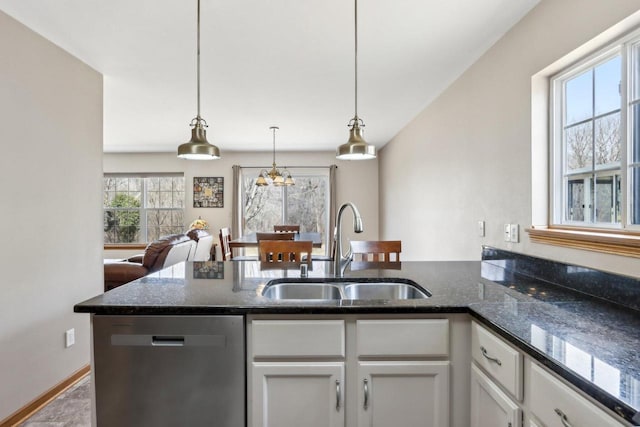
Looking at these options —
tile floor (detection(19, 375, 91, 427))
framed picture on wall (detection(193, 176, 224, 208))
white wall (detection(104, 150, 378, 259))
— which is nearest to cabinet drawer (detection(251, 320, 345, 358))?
tile floor (detection(19, 375, 91, 427))

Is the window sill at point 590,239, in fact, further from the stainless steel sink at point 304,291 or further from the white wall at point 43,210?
the white wall at point 43,210

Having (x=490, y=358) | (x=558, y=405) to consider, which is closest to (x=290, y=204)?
(x=490, y=358)

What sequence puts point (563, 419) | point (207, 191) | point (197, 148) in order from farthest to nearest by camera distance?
1. point (207, 191)
2. point (197, 148)
3. point (563, 419)

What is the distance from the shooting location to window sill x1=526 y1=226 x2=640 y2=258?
4.22 feet

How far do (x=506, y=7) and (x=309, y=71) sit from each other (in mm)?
1467

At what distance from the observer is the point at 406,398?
1.33 m

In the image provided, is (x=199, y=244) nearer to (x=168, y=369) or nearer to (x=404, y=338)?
(x=168, y=369)

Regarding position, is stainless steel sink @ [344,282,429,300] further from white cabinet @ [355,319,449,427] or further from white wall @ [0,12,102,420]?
white wall @ [0,12,102,420]

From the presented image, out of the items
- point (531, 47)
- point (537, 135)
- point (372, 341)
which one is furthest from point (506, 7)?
point (372, 341)

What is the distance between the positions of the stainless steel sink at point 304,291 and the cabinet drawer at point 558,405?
3.16 feet

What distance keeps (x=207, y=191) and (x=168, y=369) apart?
575cm

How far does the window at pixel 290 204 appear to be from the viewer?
684 cm

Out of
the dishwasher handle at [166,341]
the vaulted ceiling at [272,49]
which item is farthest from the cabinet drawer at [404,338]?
the vaulted ceiling at [272,49]

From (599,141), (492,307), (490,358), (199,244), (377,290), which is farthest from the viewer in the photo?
(199,244)
